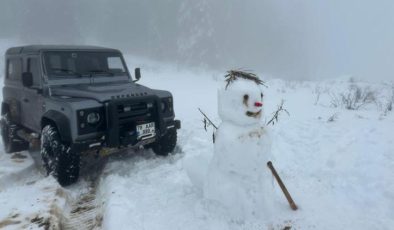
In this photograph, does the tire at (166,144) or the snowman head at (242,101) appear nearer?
the snowman head at (242,101)

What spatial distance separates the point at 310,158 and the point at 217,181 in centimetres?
235

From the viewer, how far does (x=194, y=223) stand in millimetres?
3705

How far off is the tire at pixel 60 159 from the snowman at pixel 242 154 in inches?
94.6

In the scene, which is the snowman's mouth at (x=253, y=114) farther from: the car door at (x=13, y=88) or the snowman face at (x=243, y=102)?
the car door at (x=13, y=88)

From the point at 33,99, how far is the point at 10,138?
1497mm

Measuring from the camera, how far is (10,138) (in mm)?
6836

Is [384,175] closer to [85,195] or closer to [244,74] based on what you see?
[244,74]

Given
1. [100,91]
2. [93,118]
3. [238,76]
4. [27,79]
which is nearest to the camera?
[238,76]

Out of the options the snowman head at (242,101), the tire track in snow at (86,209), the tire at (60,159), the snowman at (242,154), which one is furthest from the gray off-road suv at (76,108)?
the snowman head at (242,101)

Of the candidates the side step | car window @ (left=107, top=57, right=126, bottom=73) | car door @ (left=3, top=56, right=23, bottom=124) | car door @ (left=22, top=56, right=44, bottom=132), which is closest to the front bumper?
car door @ (left=22, top=56, right=44, bottom=132)

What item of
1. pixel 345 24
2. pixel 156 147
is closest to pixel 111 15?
pixel 156 147

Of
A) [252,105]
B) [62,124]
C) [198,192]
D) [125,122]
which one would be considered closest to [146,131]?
[125,122]

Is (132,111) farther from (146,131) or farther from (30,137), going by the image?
(30,137)

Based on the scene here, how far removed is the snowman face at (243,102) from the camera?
11.4 ft
